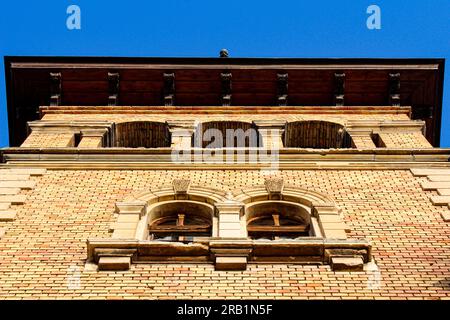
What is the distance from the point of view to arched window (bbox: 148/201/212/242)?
13.5 meters

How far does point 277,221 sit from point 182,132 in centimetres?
675

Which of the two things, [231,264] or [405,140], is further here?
[405,140]

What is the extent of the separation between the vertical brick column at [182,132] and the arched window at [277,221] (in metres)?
5.07

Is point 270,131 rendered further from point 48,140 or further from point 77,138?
point 48,140

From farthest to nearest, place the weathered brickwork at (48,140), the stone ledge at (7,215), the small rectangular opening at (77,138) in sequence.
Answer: the small rectangular opening at (77,138), the weathered brickwork at (48,140), the stone ledge at (7,215)

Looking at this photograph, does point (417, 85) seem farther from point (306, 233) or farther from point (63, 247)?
point (63, 247)

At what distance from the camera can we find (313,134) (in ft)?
69.8

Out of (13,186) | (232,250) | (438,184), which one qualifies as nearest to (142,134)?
(13,186)

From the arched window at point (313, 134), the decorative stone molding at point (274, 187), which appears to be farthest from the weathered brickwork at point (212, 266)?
the arched window at point (313, 134)

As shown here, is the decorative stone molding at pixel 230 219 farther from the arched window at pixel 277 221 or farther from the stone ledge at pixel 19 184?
the stone ledge at pixel 19 184

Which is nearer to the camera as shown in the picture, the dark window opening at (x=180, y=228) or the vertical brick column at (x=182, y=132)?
the dark window opening at (x=180, y=228)

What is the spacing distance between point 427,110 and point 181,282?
14.3m

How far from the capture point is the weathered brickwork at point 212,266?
422 inches
